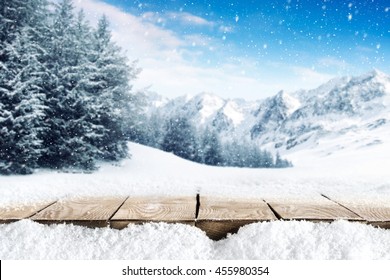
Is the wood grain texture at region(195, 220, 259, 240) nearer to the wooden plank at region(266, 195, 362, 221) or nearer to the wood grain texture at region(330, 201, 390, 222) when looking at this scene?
the wooden plank at region(266, 195, 362, 221)

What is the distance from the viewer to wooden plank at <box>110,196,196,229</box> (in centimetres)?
139

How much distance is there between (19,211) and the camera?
1506 mm

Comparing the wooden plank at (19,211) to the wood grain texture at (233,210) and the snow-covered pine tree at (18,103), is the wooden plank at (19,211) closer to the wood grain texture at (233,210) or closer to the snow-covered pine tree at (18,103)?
the wood grain texture at (233,210)

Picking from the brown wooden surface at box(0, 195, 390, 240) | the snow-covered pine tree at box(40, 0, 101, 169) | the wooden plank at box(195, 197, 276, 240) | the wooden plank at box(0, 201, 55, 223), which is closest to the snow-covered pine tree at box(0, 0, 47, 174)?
the snow-covered pine tree at box(40, 0, 101, 169)

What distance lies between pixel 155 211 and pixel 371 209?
887mm

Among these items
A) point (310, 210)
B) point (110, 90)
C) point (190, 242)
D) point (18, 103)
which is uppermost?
point (110, 90)

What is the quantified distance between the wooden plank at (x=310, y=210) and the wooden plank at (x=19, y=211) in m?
0.98

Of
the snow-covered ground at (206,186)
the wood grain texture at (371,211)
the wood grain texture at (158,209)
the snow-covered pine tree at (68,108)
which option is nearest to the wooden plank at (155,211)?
the wood grain texture at (158,209)

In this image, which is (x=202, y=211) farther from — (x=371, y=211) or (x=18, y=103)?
(x=18, y=103)

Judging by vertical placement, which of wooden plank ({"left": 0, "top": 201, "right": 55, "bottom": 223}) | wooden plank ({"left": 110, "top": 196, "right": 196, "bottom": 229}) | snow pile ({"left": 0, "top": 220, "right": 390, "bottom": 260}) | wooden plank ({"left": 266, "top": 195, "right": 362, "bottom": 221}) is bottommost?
snow pile ({"left": 0, "top": 220, "right": 390, "bottom": 260})

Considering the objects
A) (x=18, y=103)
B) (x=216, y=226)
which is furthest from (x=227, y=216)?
(x=18, y=103)

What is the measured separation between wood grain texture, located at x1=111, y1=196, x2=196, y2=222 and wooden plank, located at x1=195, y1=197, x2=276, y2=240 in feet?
0.16

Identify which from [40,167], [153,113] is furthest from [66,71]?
[153,113]

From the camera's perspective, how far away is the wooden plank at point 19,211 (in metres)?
1.41
